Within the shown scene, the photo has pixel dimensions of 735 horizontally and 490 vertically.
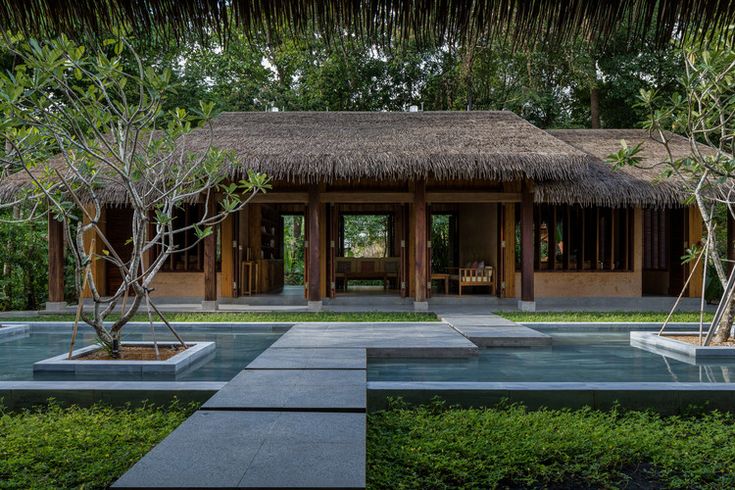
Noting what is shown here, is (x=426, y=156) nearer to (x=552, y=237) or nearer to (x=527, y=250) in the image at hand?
(x=527, y=250)

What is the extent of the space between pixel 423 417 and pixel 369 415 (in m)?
0.35

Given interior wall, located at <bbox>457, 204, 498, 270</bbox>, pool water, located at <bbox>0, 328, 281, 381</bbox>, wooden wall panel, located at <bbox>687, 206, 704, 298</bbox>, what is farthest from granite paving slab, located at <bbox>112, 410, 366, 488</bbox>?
wooden wall panel, located at <bbox>687, 206, 704, 298</bbox>

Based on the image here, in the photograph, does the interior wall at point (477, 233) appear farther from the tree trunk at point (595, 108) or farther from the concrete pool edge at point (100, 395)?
the concrete pool edge at point (100, 395)

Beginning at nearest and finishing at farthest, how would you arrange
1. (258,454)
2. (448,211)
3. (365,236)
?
1. (258,454)
2. (448,211)
3. (365,236)

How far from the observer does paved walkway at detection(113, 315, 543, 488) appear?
2.46m

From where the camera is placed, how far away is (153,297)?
1170 cm

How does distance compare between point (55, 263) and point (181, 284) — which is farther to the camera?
point (181, 284)

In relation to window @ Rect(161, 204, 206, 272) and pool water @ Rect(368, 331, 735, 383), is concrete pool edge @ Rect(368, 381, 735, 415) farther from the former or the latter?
window @ Rect(161, 204, 206, 272)

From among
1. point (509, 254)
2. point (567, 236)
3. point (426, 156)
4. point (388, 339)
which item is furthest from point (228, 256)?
point (567, 236)

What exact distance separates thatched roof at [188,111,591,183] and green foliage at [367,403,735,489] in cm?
602

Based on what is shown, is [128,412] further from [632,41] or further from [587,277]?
[587,277]

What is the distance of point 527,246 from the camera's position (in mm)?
10430

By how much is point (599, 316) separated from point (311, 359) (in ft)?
18.3

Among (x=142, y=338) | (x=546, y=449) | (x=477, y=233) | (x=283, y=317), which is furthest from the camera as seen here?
(x=477, y=233)
